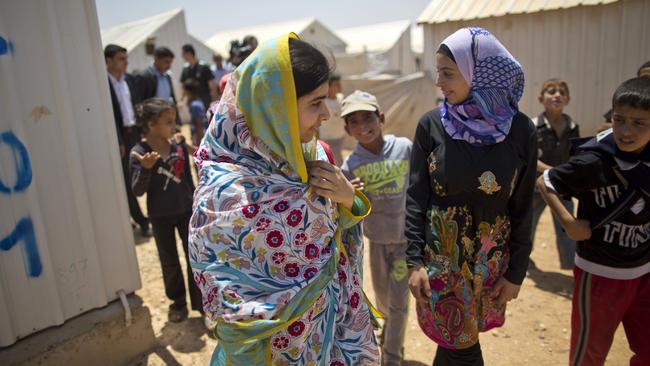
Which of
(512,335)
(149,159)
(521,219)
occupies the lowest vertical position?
(512,335)

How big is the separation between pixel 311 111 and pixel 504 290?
1.16 m

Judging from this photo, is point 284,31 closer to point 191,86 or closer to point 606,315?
point 191,86

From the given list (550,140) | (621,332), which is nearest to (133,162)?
(550,140)

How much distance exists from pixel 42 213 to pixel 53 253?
0.24 meters

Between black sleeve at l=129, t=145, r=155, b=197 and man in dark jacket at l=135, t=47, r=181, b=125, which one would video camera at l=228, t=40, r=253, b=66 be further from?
black sleeve at l=129, t=145, r=155, b=197

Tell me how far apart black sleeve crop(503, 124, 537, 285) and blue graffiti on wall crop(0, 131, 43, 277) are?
231 cm

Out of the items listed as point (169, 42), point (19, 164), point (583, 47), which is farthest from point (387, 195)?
point (169, 42)

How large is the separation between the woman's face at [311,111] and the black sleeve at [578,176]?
3.91ft

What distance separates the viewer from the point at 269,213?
55.8 inches

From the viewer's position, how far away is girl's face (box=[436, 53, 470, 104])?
1.79 m

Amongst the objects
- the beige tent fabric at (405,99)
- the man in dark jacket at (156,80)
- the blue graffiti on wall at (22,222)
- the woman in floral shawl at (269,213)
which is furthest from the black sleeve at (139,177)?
the beige tent fabric at (405,99)

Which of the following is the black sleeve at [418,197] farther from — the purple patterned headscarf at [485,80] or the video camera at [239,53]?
the video camera at [239,53]

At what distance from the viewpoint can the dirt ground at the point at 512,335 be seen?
116 inches

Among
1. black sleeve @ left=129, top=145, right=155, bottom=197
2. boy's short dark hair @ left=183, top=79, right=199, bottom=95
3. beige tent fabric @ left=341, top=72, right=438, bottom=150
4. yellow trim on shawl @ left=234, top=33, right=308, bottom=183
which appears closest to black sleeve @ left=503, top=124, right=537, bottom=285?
yellow trim on shawl @ left=234, top=33, right=308, bottom=183
